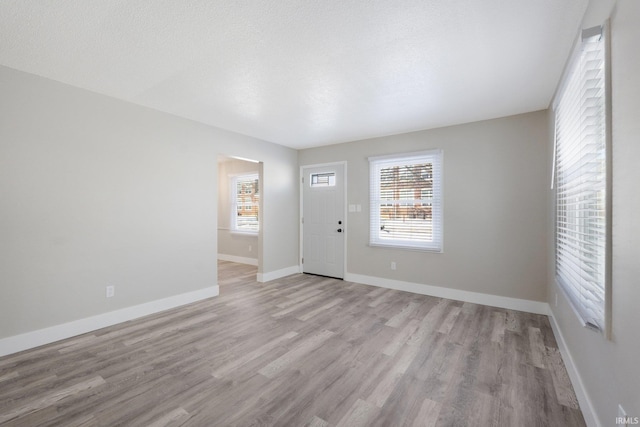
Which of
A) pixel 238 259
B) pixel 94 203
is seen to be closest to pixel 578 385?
pixel 94 203

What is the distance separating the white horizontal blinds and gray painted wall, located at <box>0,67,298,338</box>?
4.08m

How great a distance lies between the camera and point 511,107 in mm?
3379

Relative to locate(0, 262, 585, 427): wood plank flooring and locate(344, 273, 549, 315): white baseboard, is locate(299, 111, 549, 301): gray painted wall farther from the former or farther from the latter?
locate(0, 262, 585, 427): wood plank flooring

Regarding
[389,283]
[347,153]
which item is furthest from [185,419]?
[347,153]

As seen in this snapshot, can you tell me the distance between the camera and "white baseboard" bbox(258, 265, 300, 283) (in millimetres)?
4985

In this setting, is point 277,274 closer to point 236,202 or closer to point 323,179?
point 323,179

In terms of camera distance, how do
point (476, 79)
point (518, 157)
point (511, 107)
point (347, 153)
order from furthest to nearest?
point (347, 153), point (518, 157), point (511, 107), point (476, 79)

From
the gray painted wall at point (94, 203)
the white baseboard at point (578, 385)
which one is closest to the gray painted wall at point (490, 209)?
the white baseboard at point (578, 385)

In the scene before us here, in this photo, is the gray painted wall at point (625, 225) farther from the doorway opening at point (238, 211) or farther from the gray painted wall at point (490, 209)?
the doorway opening at point (238, 211)

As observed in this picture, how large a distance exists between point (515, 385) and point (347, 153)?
3.99 meters

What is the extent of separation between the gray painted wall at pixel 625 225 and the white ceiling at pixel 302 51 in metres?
0.83

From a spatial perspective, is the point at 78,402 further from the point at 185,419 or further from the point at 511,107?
the point at 511,107

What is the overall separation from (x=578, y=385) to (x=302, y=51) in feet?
10.3

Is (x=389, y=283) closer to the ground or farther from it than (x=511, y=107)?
closer to the ground
